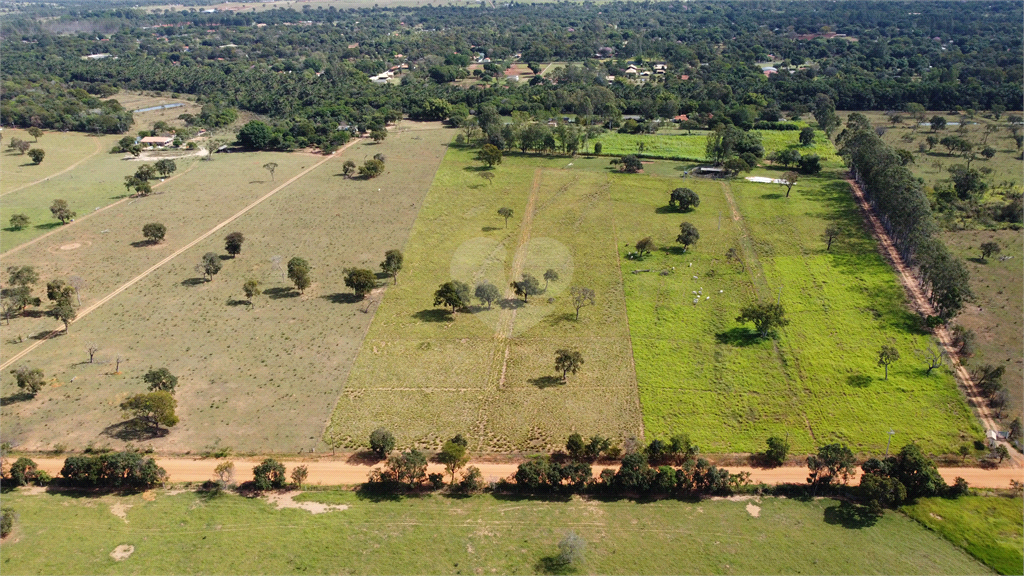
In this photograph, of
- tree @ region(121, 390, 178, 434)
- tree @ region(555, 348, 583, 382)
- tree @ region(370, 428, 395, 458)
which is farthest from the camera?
tree @ region(555, 348, 583, 382)

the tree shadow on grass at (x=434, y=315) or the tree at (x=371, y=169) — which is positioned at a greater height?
the tree at (x=371, y=169)

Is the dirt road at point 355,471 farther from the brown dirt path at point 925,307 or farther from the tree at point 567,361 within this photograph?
the tree at point 567,361

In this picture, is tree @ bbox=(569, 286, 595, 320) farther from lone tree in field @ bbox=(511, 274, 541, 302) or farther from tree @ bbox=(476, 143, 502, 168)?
tree @ bbox=(476, 143, 502, 168)

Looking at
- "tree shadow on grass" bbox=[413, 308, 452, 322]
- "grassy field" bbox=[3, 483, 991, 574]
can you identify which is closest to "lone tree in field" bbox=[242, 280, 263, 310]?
"tree shadow on grass" bbox=[413, 308, 452, 322]

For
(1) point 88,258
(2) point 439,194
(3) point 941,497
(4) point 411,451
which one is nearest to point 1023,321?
(3) point 941,497

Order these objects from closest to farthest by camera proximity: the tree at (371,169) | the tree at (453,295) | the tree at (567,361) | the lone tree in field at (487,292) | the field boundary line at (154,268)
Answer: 1. the tree at (567,361)
2. the field boundary line at (154,268)
3. the tree at (453,295)
4. the lone tree in field at (487,292)
5. the tree at (371,169)

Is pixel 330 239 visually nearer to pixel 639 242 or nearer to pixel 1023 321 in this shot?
pixel 639 242

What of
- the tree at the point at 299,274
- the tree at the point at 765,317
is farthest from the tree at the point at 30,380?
the tree at the point at 765,317
